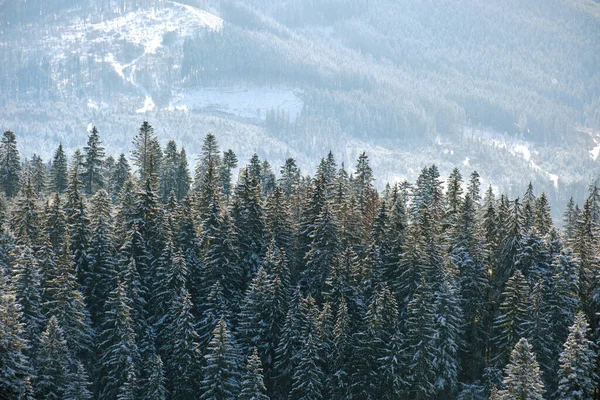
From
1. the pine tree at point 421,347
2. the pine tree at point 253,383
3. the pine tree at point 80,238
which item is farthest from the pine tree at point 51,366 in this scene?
the pine tree at point 421,347

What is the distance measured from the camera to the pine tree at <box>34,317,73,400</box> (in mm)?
66750

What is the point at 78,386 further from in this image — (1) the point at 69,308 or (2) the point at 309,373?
(2) the point at 309,373

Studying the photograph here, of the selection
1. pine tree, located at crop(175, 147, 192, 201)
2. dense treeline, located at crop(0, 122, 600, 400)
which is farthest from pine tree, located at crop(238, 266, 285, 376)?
pine tree, located at crop(175, 147, 192, 201)

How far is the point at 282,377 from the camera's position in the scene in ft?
251

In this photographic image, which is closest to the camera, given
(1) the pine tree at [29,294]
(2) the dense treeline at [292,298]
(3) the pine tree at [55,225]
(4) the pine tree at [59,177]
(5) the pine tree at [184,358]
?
(1) the pine tree at [29,294]

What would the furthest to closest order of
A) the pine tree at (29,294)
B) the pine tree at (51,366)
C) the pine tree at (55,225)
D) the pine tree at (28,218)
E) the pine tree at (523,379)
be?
the pine tree at (28,218) → the pine tree at (55,225) → the pine tree at (29,294) → the pine tree at (51,366) → the pine tree at (523,379)

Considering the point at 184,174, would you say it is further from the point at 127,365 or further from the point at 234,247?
the point at 127,365

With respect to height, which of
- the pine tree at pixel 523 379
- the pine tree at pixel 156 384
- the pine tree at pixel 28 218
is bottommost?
the pine tree at pixel 156 384

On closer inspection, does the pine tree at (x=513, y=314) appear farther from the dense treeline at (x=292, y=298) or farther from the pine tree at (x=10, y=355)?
the pine tree at (x=10, y=355)

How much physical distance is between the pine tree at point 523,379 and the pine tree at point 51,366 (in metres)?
35.3

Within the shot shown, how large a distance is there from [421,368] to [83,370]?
96.6ft

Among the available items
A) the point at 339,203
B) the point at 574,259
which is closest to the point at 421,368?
the point at 574,259

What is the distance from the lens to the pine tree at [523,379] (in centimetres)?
6297

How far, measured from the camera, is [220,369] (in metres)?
71.8
